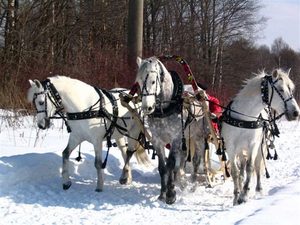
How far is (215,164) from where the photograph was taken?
362 inches

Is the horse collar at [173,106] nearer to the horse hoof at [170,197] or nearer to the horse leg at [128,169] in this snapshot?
the horse hoof at [170,197]

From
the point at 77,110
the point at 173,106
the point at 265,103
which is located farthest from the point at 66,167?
the point at 265,103

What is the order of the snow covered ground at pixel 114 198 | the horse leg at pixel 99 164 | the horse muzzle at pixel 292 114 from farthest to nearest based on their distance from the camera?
the horse leg at pixel 99 164 → the horse muzzle at pixel 292 114 → the snow covered ground at pixel 114 198

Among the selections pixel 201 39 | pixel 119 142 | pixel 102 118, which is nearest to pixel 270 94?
pixel 102 118

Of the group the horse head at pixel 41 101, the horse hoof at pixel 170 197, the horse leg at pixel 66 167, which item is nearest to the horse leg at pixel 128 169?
the horse leg at pixel 66 167

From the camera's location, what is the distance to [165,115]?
20.9 ft

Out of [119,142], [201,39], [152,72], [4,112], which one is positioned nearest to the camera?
[152,72]

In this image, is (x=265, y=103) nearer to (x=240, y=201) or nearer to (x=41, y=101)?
(x=240, y=201)

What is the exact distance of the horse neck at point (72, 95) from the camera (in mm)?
6879

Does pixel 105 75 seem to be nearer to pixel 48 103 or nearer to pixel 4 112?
pixel 4 112

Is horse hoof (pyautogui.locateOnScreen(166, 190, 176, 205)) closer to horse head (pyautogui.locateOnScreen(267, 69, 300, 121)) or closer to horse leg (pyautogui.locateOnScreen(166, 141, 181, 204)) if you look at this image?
horse leg (pyautogui.locateOnScreen(166, 141, 181, 204))

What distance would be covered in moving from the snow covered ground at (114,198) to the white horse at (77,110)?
0.48 meters

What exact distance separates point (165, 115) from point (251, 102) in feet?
3.74

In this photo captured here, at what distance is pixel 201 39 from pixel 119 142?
2814 cm
